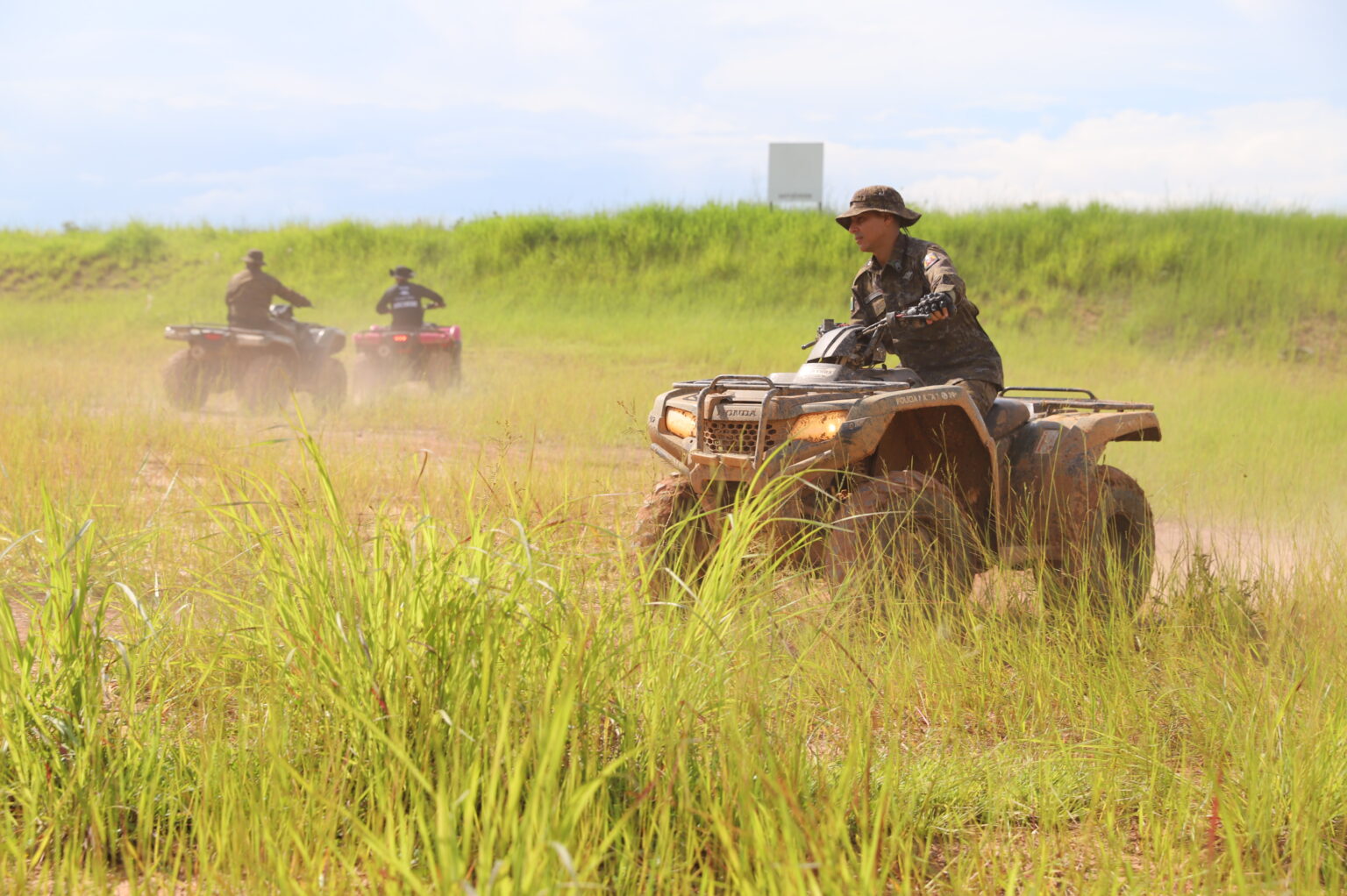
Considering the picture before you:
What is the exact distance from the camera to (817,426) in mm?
3973

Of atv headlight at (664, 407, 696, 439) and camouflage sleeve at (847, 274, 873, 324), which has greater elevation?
camouflage sleeve at (847, 274, 873, 324)

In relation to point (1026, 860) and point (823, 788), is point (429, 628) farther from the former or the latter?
point (1026, 860)

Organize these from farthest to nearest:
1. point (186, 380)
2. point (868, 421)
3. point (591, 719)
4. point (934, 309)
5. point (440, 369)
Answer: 1. point (440, 369)
2. point (186, 380)
3. point (934, 309)
4. point (868, 421)
5. point (591, 719)

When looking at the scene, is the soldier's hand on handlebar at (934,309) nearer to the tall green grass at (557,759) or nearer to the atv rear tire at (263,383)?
the tall green grass at (557,759)

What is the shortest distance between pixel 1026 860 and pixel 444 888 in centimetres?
140

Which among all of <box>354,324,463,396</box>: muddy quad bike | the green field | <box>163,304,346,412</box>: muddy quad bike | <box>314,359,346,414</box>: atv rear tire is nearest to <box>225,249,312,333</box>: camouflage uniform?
<box>163,304,346,412</box>: muddy quad bike

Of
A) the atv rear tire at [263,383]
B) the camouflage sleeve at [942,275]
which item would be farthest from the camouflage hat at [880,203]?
the atv rear tire at [263,383]

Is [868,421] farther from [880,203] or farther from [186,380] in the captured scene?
[186,380]

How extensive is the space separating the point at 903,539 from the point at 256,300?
34.3 feet

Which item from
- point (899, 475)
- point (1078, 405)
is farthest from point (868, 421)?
point (1078, 405)

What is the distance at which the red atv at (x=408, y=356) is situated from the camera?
13.7m

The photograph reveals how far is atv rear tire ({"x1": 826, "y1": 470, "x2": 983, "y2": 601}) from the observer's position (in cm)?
386

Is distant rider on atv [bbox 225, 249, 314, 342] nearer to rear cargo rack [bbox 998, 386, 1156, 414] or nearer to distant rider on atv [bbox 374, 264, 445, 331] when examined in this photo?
distant rider on atv [bbox 374, 264, 445, 331]

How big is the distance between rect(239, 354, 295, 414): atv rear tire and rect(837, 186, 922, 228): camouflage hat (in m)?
8.44
